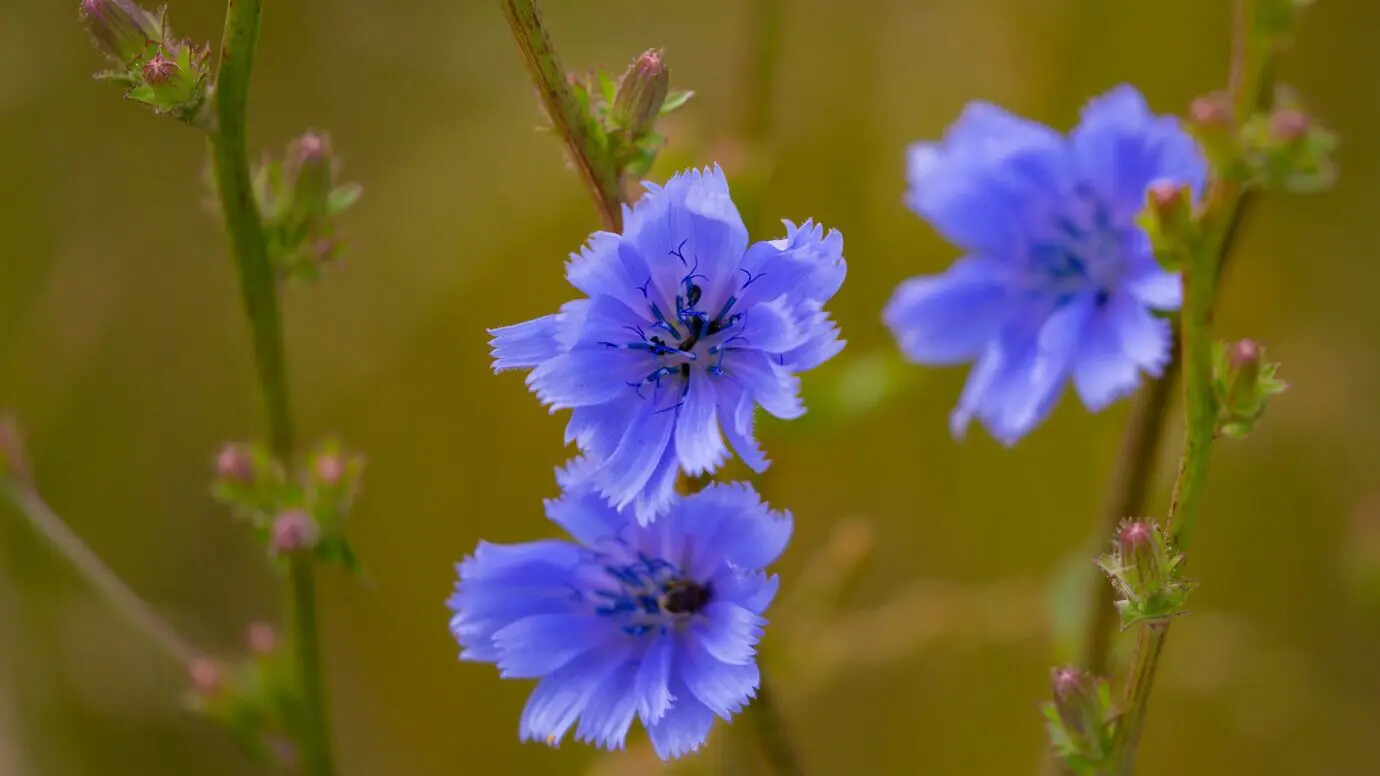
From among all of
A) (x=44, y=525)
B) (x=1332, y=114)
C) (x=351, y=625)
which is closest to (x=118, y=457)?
(x=351, y=625)

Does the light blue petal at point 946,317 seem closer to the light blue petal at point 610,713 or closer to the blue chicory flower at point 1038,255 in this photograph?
the blue chicory flower at point 1038,255

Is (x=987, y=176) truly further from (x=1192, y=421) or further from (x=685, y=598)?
(x=685, y=598)

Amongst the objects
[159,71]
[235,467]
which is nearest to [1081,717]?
[235,467]

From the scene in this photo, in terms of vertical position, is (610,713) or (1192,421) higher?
(1192,421)

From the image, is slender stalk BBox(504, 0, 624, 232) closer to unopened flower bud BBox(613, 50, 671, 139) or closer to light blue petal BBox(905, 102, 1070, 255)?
unopened flower bud BBox(613, 50, 671, 139)

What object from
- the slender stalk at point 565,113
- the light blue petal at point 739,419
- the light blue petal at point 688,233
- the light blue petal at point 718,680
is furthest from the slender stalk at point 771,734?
the slender stalk at point 565,113

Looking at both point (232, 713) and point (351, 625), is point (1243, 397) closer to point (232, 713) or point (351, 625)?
point (232, 713)

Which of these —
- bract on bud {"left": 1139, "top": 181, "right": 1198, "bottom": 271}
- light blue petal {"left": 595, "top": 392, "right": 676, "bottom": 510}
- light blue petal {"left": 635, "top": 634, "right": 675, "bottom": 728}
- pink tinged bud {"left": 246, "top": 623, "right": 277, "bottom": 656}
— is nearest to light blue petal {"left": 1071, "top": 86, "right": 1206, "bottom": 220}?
bract on bud {"left": 1139, "top": 181, "right": 1198, "bottom": 271}
